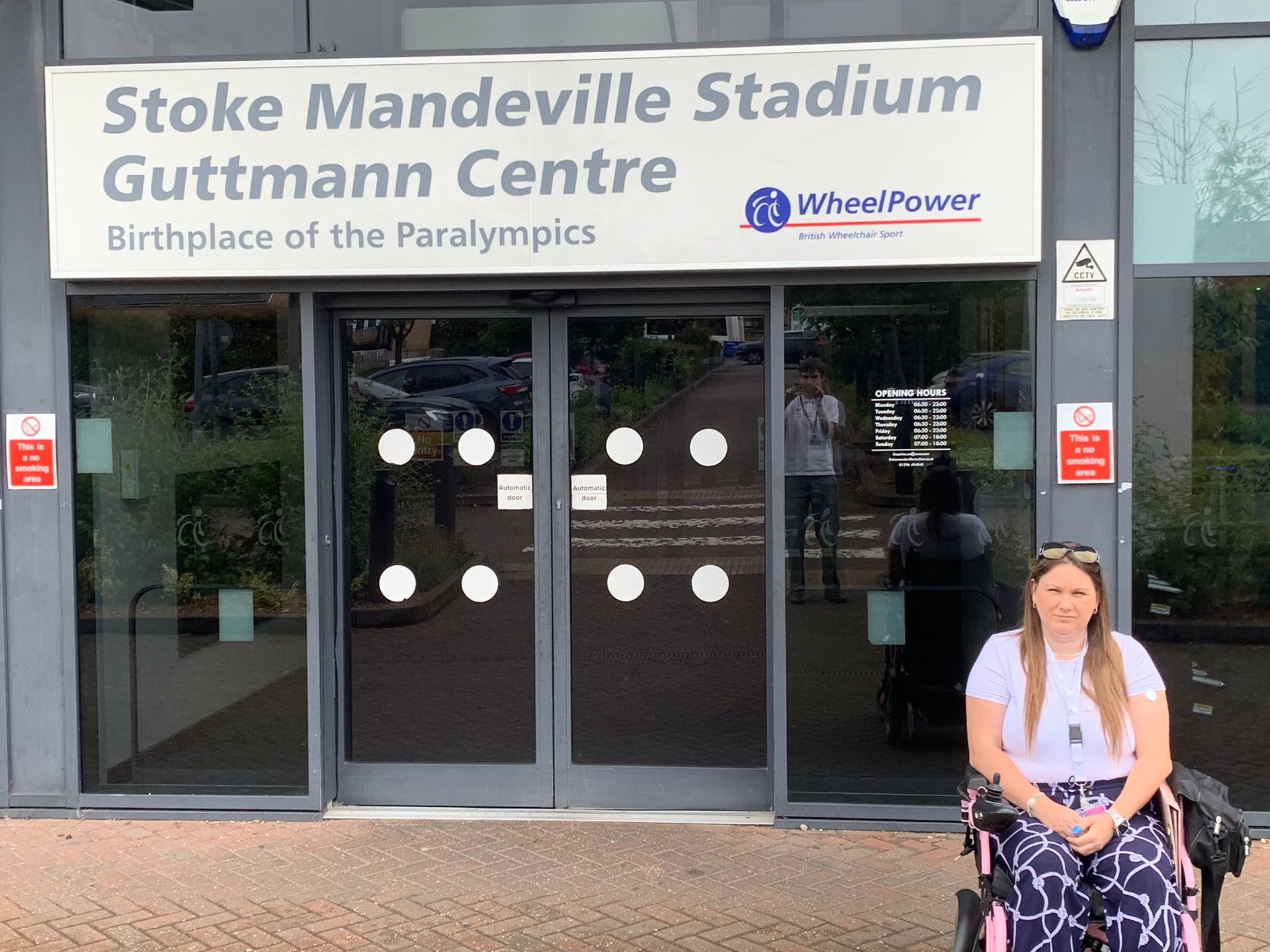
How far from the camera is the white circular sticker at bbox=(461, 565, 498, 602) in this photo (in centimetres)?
624

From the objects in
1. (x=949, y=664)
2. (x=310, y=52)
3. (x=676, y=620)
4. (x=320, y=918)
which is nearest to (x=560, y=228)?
(x=310, y=52)

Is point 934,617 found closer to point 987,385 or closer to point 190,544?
point 987,385

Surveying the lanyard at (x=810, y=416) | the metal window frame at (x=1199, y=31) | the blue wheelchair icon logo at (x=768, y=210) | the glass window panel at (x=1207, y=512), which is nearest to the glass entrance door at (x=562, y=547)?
the lanyard at (x=810, y=416)

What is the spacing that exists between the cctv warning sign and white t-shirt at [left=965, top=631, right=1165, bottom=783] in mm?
4201

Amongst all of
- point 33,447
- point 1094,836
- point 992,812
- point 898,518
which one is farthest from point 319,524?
point 1094,836

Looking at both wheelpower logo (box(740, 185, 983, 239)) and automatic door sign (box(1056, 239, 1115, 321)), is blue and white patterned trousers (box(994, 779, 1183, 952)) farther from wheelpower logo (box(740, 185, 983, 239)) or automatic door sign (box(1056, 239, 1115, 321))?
wheelpower logo (box(740, 185, 983, 239))

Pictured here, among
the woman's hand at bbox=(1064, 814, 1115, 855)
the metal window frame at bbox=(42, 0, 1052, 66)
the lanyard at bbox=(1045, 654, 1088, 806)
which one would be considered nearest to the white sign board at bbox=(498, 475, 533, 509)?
the metal window frame at bbox=(42, 0, 1052, 66)

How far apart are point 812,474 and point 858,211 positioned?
1133 mm

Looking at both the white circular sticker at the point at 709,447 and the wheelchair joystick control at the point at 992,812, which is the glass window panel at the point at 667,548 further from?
the wheelchair joystick control at the point at 992,812

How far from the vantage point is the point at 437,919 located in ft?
16.2

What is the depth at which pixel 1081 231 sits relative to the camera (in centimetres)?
574

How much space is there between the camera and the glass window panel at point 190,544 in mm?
6176

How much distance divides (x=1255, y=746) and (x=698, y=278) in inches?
122

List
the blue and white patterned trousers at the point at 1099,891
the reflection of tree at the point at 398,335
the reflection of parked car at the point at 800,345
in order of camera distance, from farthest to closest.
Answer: the reflection of tree at the point at 398,335 → the reflection of parked car at the point at 800,345 → the blue and white patterned trousers at the point at 1099,891
